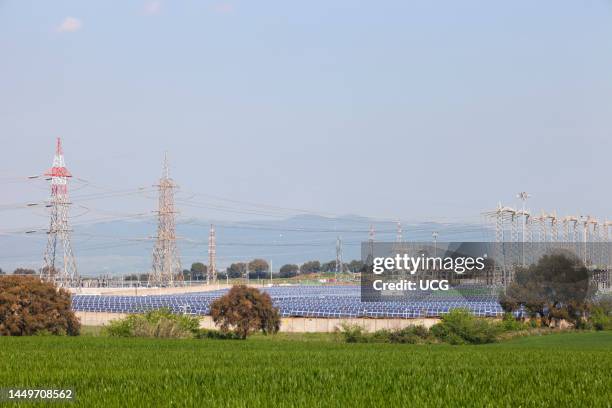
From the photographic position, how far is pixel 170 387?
15.9m

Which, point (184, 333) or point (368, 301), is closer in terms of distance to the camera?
point (184, 333)

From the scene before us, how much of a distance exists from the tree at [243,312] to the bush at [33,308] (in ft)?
27.3

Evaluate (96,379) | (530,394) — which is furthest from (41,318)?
(530,394)

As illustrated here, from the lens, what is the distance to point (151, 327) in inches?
1833

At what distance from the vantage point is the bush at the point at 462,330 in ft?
162

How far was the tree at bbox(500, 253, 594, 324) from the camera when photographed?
213ft

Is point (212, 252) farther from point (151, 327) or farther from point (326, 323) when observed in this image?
point (151, 327)

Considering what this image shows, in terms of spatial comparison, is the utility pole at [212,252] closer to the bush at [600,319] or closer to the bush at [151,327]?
the bush at [600,319]

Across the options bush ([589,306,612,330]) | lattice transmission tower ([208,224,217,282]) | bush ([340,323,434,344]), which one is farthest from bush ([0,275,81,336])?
lattice transmission tower ([208,224,217,282])

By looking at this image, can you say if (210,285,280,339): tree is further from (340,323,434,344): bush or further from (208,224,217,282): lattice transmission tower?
(208,224,217,282): lattice transmission tower

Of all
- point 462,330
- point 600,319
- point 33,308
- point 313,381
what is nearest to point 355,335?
point 462,330

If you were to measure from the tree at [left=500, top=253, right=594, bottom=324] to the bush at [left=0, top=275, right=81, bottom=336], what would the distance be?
1261 inches

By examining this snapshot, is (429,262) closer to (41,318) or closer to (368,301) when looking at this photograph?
(368,301)

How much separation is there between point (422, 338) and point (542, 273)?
846 inches
